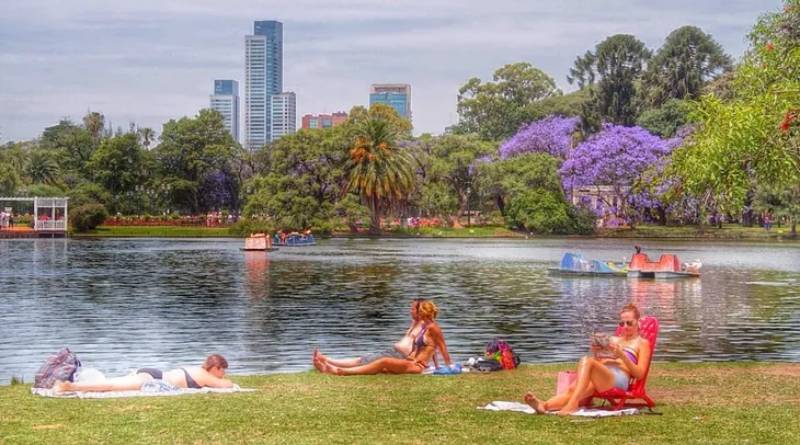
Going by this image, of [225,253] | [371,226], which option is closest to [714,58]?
[371,226]

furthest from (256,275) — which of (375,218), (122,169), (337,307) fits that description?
(122,169)

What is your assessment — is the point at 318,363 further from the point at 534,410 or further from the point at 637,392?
the point at 637,392

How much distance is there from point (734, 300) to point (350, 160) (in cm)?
7091

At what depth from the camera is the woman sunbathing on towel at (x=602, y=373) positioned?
44.1 feet

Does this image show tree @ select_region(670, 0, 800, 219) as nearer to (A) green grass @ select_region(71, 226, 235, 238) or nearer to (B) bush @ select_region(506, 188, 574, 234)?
(B) bush @ select_region(506, 188, 574, 234)

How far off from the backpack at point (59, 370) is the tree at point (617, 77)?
4437 inches

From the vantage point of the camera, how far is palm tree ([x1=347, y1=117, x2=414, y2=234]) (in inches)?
4102

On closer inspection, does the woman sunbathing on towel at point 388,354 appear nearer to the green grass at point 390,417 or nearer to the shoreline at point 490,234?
the green grass at point 390,417

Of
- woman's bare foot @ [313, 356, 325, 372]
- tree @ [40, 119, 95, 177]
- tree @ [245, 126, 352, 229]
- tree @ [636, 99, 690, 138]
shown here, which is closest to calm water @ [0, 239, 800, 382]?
woman's bare foot @ [313, 356, 325, 372]

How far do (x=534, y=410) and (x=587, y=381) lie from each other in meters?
0.74

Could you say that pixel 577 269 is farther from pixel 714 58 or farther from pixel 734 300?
pixel 714 58

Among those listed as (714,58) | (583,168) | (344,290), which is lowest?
(344,290)

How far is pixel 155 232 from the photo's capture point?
10950 cm

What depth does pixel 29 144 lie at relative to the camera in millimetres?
177250
